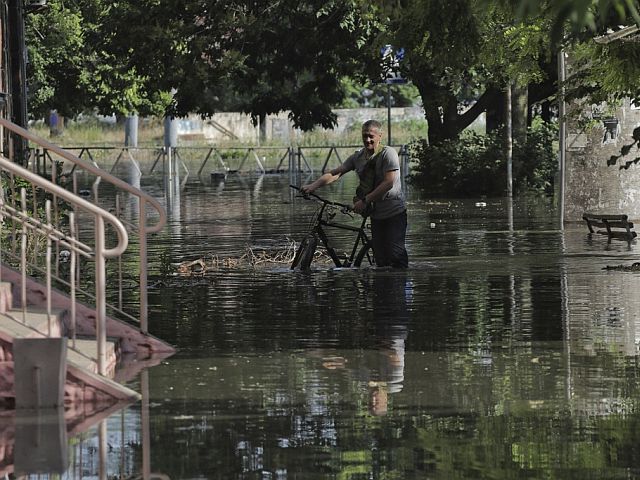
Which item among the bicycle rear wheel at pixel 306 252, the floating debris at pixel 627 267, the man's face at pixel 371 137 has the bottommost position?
the floating debris at pixel 627 267

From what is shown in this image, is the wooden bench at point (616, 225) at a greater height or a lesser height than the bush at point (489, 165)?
lesser

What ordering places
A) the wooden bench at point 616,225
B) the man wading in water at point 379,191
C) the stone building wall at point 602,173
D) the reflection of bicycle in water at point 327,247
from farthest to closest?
1. the stone building wall at point 602,173
2. the wooden bench at point 616,225
3. the reflection of bicycle in water at point 327,247
4. the man wading in water at point 379,191

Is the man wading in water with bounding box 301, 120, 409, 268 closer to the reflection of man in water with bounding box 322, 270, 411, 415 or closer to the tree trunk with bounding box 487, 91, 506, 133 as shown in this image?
the reflection of man in water with bounding box 322, 270, 411, 415

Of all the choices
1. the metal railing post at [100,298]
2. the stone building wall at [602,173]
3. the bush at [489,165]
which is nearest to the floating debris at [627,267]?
the stone building wall at [602,173]

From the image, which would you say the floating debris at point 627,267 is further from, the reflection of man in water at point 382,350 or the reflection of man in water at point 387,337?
the reflection of man in water at point 382,350

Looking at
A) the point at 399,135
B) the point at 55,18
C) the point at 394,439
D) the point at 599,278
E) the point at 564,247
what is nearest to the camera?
the point at 394,439

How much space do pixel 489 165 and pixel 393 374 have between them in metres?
26.9

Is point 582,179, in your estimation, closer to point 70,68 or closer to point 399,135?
point 70,68

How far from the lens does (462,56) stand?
14125 millimetres

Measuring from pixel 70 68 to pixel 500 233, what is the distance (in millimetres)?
30325

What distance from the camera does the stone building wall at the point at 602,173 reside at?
981 inches

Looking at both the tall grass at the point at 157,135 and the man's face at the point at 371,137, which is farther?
the tall grass at the point at 157,135

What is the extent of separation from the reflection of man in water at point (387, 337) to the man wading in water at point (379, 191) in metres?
0.29

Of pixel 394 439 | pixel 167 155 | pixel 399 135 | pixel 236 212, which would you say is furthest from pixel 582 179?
pixel 399 135
